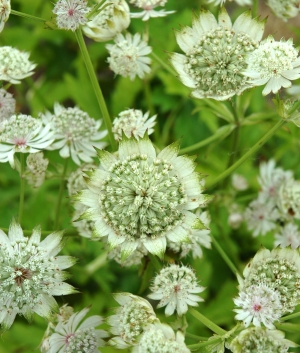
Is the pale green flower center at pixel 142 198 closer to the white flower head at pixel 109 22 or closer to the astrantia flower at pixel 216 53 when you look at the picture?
the astrantia flower at pixel 216 53

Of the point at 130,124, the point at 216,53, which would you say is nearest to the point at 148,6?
the point at 216,53

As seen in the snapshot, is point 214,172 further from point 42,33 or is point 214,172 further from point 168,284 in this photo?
point 42,33

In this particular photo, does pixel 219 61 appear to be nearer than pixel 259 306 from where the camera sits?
No

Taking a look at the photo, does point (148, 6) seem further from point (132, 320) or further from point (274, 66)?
point (132, 320)

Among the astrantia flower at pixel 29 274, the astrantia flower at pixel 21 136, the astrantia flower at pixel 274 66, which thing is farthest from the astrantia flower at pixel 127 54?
the astrantia flower at pixel 29 274

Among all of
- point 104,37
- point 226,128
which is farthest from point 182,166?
point 104,37

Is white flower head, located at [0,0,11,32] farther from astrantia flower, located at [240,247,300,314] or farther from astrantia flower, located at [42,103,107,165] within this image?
astrantia flower, located at [240,247,300,314]
